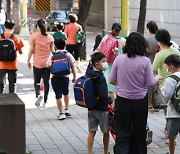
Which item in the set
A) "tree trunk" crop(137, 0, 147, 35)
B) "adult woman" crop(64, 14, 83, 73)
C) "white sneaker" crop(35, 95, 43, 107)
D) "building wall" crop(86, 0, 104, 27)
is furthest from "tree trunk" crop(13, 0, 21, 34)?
"white sneaker" crop(35, 95, 43, 107)

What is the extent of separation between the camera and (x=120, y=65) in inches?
279

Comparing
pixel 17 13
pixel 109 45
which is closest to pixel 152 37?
pixel 109 45

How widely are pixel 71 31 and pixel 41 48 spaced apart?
4978 mm

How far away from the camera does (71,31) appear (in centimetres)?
1659

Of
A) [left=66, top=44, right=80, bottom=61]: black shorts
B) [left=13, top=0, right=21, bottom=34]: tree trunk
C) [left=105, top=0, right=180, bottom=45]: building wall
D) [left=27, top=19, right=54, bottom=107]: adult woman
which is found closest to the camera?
[left=27, top=19, right=54, bottom=107]: adult woman

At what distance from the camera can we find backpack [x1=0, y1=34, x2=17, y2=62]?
1138 cm

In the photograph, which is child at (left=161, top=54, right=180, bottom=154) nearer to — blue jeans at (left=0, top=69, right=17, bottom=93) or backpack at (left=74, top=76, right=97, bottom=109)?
backpack at (left=74, top=76, right=97, bottom=109)

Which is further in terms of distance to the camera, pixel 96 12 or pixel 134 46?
pixel 96 12

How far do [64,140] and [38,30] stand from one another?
10.2 feet

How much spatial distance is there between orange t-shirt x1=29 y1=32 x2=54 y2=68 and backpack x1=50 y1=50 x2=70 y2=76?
1.14m

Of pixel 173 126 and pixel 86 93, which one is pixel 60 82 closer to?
pixel 86 93

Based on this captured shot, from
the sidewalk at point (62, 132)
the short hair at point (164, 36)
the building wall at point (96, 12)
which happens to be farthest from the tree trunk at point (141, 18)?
the building wall at point (96, 12)

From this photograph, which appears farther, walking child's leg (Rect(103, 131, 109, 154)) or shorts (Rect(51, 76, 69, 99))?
shorts (Rect(51, 76, 69, 99))

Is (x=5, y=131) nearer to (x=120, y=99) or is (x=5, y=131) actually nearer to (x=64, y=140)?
(x=120, y=99)
